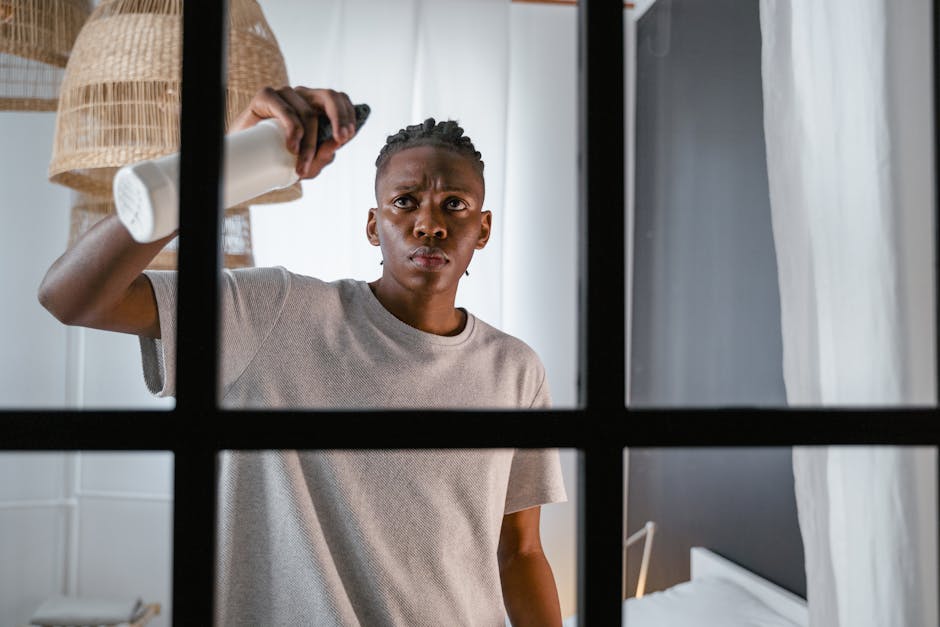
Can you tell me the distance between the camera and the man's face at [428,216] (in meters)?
1.03

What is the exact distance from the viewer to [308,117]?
64 cm

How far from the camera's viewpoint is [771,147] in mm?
962

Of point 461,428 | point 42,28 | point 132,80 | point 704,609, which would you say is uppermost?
point 42,28

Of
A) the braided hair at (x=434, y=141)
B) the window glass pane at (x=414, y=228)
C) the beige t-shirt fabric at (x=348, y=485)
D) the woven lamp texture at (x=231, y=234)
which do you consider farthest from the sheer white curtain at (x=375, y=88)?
the beige t-shirt fabric at (x=348, y=485)

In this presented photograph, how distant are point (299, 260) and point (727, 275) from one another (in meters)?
1.03

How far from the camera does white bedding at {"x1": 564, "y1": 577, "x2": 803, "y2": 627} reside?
1433 mm

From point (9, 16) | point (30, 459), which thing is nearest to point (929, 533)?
point (9, 16)

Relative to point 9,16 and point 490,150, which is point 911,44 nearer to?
point 490,150

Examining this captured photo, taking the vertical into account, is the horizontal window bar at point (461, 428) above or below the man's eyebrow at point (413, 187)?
below

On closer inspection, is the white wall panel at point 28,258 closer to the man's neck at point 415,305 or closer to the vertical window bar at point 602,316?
the man's neck at point 415,305

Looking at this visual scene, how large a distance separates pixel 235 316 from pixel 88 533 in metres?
2.14

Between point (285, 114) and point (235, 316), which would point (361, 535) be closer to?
point (235, 316)

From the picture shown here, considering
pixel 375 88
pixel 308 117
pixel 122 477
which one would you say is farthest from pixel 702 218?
pixel 122 477

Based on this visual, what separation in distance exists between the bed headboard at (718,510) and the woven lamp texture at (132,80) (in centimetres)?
98
